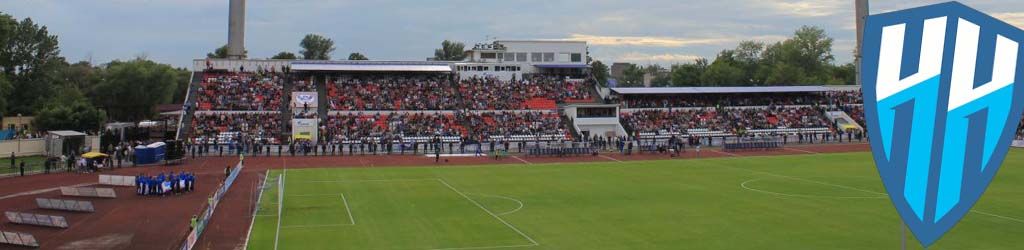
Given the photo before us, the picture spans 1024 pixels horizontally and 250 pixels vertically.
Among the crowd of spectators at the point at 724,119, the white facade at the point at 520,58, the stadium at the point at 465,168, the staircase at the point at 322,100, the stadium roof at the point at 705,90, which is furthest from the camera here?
the white facade at the point at 520,58

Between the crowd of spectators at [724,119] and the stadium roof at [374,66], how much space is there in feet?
66.0

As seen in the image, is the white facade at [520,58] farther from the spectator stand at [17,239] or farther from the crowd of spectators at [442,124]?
the spectator stand at [17,239]

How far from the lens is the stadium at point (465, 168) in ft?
70.1

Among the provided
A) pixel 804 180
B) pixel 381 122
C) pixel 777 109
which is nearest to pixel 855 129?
pixel 777 109

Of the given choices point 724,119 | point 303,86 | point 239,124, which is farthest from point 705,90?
point 239,124

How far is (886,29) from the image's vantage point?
31.0 ft

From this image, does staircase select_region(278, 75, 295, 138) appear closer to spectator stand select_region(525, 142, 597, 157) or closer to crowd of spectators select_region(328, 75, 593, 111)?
crowd of spectators select_region(328, 75, 593, 111)

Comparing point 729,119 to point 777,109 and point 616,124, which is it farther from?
point 616,124

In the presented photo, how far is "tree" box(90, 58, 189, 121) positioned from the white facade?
1296 inches

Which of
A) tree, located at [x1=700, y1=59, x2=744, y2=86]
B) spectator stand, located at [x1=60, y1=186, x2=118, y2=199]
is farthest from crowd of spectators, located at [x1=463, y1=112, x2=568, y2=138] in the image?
tree, located at [x1=700, y1=59, x2=744, y2=86]

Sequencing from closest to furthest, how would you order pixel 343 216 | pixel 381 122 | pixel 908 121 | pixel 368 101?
1. pixel 908 121
2. pixel 343 216
3. pixel 381 122
4. pixel 368 101

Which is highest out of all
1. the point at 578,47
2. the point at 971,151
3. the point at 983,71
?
the point at 578,47

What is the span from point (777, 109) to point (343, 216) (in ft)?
192

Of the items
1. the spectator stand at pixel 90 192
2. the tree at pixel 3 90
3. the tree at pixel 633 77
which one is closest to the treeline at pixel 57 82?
the tree at pixel 3 90
